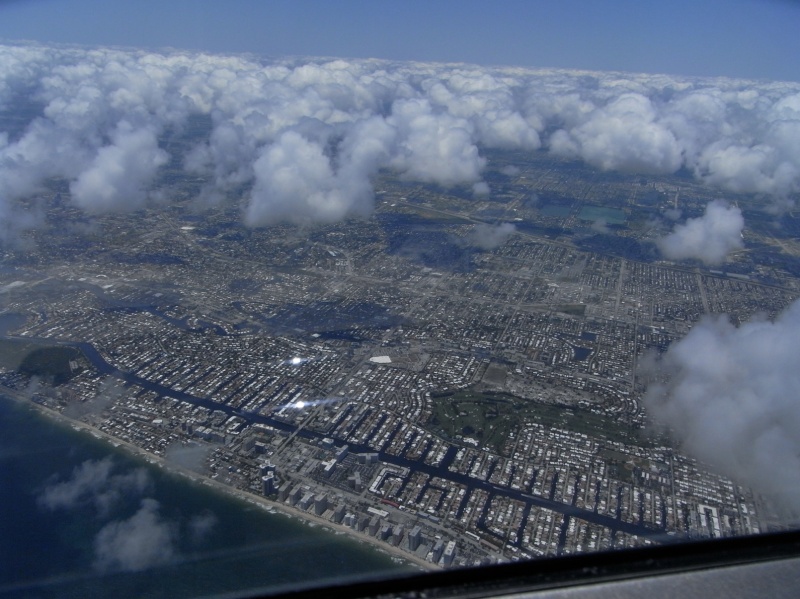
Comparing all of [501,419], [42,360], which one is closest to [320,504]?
[501,419]

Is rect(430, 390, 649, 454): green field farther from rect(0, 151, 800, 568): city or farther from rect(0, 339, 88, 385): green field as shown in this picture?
rect(0, 339, 88, 385): green field

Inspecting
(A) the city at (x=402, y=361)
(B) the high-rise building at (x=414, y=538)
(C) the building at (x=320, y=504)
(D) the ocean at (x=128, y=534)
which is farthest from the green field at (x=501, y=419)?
(D) the ocean at (x=128, y=534)

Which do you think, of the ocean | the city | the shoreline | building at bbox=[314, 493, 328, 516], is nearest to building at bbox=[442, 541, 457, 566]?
the city

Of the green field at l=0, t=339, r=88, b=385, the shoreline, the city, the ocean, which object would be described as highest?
the city

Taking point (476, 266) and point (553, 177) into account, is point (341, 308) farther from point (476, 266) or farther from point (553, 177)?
point (553, 177)

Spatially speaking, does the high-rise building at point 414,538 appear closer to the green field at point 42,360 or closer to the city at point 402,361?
the city at point 402,361

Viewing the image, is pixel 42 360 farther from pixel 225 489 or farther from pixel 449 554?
pixel 449 554
